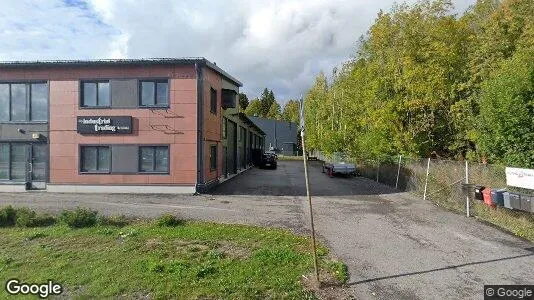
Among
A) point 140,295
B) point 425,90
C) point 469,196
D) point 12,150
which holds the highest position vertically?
point 425,90

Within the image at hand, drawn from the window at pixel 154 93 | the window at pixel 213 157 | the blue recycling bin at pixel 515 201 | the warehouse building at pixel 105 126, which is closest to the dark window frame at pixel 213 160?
the window at pixel 213 157

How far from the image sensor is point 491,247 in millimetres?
9375

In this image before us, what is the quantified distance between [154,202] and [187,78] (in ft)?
20.7

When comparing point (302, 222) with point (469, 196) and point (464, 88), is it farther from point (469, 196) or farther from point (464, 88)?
point (464, 88)

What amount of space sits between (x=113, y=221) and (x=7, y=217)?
3252 millimetres

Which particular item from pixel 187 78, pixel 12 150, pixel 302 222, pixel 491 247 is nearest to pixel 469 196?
pixel 491 247

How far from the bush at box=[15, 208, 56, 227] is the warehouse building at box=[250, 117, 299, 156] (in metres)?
63.4

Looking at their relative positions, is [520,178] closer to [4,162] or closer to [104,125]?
[104,125]

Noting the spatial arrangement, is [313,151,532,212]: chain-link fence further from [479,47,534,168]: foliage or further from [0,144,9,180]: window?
[0,144,9,180]: window

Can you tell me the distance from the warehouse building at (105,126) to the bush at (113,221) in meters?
6.30

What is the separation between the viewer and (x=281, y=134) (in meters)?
77.4

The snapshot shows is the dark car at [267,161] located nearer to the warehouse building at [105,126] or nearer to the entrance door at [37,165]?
the warehouse building at [105,126]

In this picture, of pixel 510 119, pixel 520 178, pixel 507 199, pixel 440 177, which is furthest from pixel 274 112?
pixel 520 178

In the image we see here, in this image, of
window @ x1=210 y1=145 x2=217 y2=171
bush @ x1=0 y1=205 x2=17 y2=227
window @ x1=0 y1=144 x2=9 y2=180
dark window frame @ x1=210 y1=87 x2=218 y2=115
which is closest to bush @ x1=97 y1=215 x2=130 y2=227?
bush @ x1=0 y1=205 x2=17 y2=227
